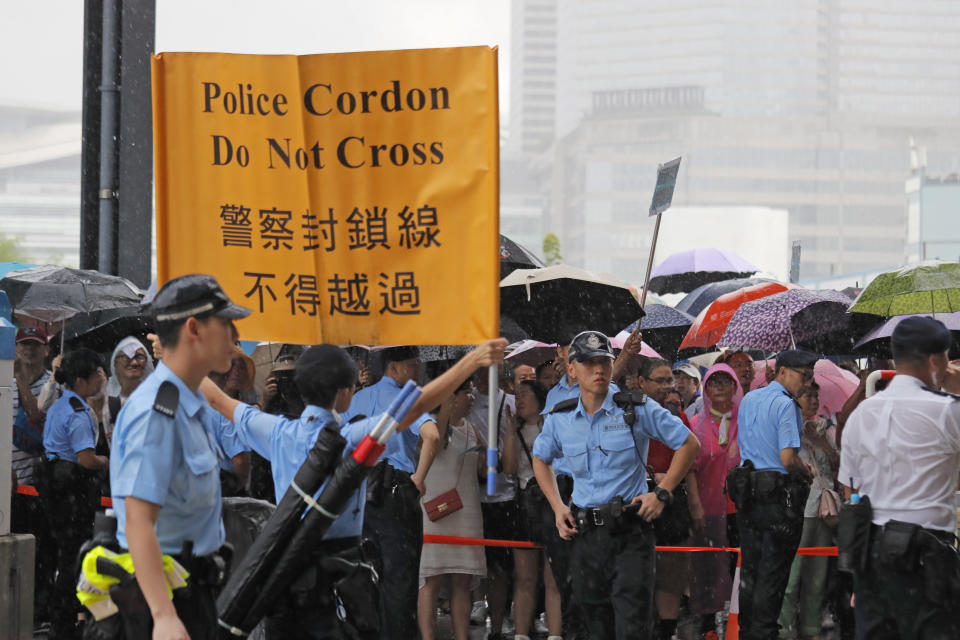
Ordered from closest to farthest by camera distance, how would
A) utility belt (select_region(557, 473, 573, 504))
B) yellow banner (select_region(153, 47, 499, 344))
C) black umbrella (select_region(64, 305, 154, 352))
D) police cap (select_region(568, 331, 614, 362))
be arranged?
yellow banner (select_region(153, 47, 499, 344)), police cap (select_region(568, 331, 614, 362)), utility belt (select_region(557, 473, 573, 504)), black umbrella (select_region(64, 305, 154, 352))

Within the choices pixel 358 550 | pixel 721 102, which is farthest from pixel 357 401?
pixel 721 102

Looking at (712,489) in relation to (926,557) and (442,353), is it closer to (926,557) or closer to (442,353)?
(442,353)

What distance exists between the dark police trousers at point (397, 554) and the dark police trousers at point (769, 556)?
230 centimetres

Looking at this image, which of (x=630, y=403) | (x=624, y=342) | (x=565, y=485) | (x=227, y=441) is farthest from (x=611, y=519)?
(x=624, y=342)

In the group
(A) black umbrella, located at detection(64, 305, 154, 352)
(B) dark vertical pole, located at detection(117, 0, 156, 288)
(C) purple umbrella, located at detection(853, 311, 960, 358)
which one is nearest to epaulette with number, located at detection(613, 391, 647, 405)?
(C) purple umbrella, located at detection(853, 311, 960, 358)

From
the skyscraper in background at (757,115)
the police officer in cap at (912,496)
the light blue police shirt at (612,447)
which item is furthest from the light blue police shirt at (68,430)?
the skyscraper in background at (757,115)

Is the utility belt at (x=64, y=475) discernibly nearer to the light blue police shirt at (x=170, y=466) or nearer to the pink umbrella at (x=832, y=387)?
the light blue police shirt at (x=170, y=466)

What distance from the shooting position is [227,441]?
6.88 m

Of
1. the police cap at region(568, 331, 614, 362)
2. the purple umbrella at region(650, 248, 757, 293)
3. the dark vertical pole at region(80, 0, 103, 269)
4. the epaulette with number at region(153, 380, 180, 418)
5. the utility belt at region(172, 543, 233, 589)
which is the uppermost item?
the dark vertical pole at region(80, 0, 103, 269)

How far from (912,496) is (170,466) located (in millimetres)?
3567

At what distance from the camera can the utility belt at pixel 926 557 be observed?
5.74 meters

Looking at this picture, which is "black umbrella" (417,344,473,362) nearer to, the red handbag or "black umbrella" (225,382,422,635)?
the red handbag

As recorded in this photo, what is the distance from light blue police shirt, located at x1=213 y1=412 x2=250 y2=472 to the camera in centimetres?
646

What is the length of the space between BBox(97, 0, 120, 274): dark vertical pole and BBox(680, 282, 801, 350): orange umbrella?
5571mm
